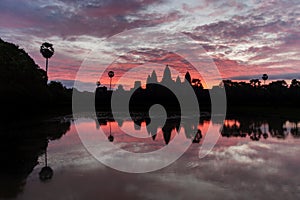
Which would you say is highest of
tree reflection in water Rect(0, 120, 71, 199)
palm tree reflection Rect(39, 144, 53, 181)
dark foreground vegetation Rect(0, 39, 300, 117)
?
dark foreground vegetation Rect(0, 39, 300, 117)

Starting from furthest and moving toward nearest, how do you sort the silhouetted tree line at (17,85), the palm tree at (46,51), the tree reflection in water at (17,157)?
the palm tree at (46,51) → the silhouetted tree line at (17,85) → the tree reflection in water at (17,157)

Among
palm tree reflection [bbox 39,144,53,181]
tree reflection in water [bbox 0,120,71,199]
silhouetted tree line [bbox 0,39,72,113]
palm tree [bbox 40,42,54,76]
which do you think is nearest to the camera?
tree reflection in water [bbox 0,120,71,199]

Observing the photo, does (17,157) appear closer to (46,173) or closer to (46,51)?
(46,173)

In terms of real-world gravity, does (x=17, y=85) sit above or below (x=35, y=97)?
above

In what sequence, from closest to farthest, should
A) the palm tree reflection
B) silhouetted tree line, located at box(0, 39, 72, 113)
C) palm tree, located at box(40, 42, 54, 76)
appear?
the palm tree reflection < silhouetted tree line, located at box(0, 39, 72, 113) < palm tree, located at box(40, 42, 54, 76)

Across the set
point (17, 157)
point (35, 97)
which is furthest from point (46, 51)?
point (17, 157)

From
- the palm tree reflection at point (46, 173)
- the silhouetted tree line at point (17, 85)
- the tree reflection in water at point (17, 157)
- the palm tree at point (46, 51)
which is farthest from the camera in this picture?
the palm tree at point (46, 51)

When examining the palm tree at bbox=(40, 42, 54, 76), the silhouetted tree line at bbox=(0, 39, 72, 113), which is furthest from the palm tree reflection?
the palm tree at bbox=(40, 42, 54, 76)

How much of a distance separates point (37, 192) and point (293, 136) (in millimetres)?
22329

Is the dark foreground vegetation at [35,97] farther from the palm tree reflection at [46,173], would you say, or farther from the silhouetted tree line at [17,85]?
the palm tree reflection at [46,173]

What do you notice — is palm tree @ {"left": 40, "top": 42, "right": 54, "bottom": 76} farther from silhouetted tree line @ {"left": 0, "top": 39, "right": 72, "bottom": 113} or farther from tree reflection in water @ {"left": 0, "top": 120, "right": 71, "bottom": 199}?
tree reflection in water @ {"left": 0, "top": 120, "right": 71, "bottom": 199}

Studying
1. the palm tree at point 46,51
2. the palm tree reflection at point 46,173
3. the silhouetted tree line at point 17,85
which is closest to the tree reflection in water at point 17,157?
the palm tree reflection at point 46,173

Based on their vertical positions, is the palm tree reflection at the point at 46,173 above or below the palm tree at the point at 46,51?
below

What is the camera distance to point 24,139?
71.5 feet
